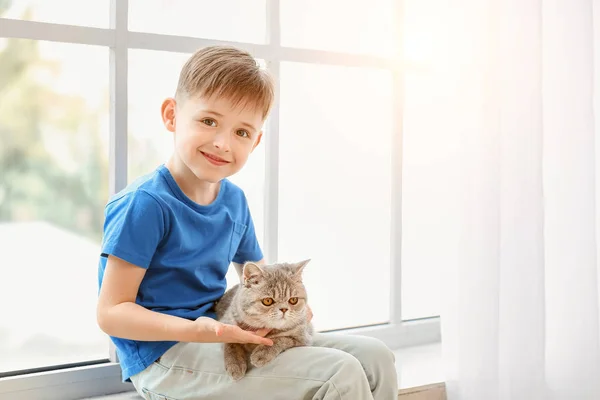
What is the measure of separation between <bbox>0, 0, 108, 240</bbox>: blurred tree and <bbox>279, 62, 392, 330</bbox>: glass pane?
1.77 ft

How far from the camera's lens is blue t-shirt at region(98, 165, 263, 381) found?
1347 millimetres

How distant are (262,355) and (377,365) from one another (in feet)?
0.85

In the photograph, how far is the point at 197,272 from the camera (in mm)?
1468

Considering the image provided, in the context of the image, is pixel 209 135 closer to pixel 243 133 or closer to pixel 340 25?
pixel 243 133

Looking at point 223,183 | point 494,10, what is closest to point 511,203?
point 494,10

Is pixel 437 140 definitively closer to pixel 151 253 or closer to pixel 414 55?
pixel 414 55

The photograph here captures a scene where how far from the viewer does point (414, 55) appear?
2.06m

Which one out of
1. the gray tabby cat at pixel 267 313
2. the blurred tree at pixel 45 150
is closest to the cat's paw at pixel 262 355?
the gray tabby cat at pixel 267 313

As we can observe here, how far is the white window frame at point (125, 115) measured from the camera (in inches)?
59.8

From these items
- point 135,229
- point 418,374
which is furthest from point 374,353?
point 135,229

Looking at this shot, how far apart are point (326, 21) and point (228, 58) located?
0.69 meters

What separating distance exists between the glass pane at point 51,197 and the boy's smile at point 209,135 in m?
0.29

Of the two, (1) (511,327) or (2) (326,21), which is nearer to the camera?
(1) (511,327)

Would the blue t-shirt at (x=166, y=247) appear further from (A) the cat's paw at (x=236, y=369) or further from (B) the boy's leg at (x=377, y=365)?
(B) the boy's leg at (x=377, y=365)
